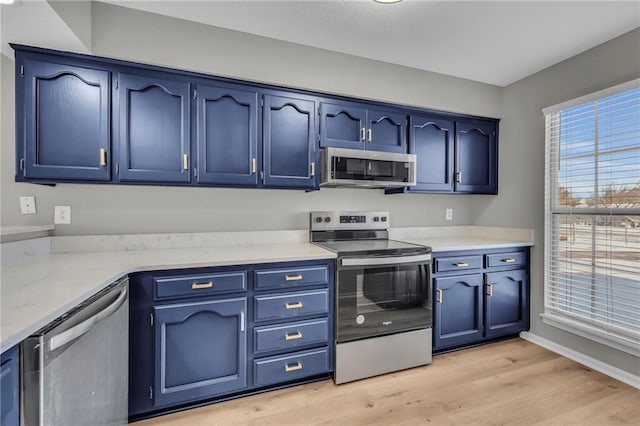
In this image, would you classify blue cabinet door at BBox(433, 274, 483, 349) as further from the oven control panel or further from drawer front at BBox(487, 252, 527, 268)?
the oven control panel

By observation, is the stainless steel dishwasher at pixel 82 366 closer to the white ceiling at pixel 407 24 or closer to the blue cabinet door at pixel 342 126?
the white ceiling at pixel 407 24

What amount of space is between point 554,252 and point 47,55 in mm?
3927

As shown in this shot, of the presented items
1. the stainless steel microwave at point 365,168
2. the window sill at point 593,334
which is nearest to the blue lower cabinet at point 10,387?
the stainless steel microwave at point 365,168

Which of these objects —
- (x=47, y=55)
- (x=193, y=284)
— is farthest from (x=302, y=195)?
(x=47, y=55)

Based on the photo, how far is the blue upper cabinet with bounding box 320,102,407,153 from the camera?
94.0 inches

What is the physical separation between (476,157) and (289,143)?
6.39 feet

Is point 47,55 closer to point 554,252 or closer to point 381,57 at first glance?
point 381,57

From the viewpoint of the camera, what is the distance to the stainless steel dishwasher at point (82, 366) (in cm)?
86

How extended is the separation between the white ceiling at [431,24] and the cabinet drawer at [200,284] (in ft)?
5.49

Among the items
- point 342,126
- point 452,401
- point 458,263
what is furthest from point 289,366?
point 342,126

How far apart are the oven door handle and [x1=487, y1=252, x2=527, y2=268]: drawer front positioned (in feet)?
2.33

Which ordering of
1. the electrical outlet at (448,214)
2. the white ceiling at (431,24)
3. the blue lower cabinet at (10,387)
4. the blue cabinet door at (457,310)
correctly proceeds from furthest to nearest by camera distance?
the electrical outlet at (448,214)
the blue cabinet door at (457,310)
the white ceiling at (431,24)
the blue lower cabinet at (10,387)

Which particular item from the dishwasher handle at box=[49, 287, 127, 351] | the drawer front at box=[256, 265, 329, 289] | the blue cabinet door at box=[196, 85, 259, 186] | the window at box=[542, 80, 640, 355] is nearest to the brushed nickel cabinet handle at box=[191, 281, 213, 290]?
the drawer front at box=[256, 265, 329, 289]

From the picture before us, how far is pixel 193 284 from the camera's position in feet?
5.69
